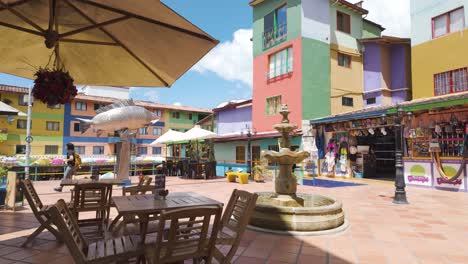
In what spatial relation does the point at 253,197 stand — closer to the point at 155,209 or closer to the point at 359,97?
the point at 155,209

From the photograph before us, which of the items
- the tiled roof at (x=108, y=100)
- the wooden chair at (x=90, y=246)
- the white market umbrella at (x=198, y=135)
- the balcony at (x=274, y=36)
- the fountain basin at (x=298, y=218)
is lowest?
the fountain basin at (x=298, y=218)

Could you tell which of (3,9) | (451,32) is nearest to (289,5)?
(451,32)

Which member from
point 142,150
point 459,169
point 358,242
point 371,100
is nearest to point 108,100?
point 142,150

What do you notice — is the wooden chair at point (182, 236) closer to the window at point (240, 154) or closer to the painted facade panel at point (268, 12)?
the painted facade panel at point (268, 12)

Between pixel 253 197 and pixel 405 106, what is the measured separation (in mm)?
10119

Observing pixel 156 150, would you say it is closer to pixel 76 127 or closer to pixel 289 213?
pixel 76 127

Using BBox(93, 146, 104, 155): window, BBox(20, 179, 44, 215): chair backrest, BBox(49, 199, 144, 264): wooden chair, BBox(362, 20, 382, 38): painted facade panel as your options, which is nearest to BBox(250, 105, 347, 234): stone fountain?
BBox(49, 199, 144, 264): wooden chair

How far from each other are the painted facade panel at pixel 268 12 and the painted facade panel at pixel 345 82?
269 centimetres

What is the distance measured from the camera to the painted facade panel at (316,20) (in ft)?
55.2

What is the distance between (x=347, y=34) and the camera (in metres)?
18.6

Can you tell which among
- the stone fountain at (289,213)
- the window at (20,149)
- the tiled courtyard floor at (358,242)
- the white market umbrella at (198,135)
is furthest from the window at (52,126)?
the stone fountain at (289,213)

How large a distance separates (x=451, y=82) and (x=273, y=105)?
884 centimetres

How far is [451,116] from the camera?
10391 millimetres

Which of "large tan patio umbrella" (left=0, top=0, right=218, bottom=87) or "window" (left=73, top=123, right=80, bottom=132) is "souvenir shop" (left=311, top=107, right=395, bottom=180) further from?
"window" (left=73, top=123, right=80, bottom=132)
